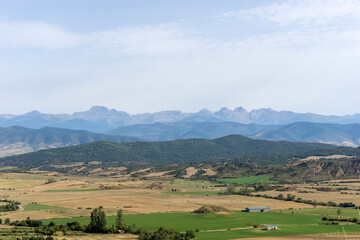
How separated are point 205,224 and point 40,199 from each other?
84.3 meters

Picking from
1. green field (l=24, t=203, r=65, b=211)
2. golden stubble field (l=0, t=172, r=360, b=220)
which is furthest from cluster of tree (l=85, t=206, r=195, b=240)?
green field (l=24, t=203, r=65, b=211)

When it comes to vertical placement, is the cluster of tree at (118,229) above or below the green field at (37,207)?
above

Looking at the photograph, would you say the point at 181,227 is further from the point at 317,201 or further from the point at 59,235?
the point at 317,201

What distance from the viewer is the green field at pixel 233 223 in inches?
4173

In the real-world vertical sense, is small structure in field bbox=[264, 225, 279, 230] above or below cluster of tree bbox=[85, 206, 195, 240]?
below

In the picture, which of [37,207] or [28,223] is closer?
[28,223]

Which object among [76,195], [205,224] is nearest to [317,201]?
[205,224]

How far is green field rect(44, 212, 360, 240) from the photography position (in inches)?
4173

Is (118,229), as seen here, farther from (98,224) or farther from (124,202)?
(124,202)

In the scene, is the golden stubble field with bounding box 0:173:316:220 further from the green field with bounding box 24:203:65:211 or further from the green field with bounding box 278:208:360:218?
the green field with bounding box 278:208:360:218

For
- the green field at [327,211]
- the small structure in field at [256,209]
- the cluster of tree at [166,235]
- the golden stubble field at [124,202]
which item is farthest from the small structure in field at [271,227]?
the golden stubble field at [124,202]

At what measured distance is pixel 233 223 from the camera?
403 ft

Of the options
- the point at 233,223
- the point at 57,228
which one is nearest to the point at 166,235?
the point at 57,228

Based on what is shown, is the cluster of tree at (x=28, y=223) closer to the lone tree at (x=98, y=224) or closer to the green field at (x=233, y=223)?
the green field at (x=233, y=223)
